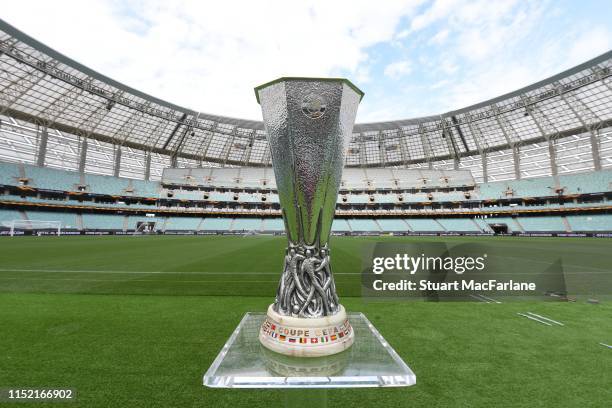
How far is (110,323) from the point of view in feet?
13.4

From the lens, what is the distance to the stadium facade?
32562 mm

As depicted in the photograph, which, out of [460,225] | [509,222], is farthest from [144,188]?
[509,222]

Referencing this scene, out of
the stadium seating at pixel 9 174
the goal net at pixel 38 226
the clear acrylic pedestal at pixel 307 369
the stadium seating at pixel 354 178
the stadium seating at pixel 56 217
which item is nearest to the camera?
the clear acrylic pedestal at pixel 307 369

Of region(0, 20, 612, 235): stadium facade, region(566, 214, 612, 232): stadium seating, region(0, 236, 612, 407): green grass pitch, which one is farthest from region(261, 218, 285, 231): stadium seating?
region(566, 214, 612, 232): stadium seating

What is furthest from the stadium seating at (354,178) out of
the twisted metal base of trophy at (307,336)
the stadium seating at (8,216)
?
the twisted metal base of trophy at (307,336)

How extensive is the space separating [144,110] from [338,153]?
43.3 meters

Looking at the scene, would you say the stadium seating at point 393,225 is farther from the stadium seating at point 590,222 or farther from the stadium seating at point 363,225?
the stadium seating at point 590,222

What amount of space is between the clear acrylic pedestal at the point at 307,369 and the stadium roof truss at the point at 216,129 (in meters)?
37.5

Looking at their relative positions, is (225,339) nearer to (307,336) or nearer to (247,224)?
(307,336)

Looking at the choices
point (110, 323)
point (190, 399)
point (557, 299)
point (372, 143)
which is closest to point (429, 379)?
point (190, 399)

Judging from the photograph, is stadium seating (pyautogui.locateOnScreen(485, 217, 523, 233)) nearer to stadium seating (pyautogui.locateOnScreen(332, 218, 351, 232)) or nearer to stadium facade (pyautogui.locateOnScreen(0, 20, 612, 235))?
stadium facade (pyautogui.locateOnScreen(0, 20, 612, 235))

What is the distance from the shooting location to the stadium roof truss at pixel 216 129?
98.3ft

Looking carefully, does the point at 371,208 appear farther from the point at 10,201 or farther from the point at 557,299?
the point at 10,201

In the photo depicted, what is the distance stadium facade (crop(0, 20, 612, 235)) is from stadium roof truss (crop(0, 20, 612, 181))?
0.18 m
